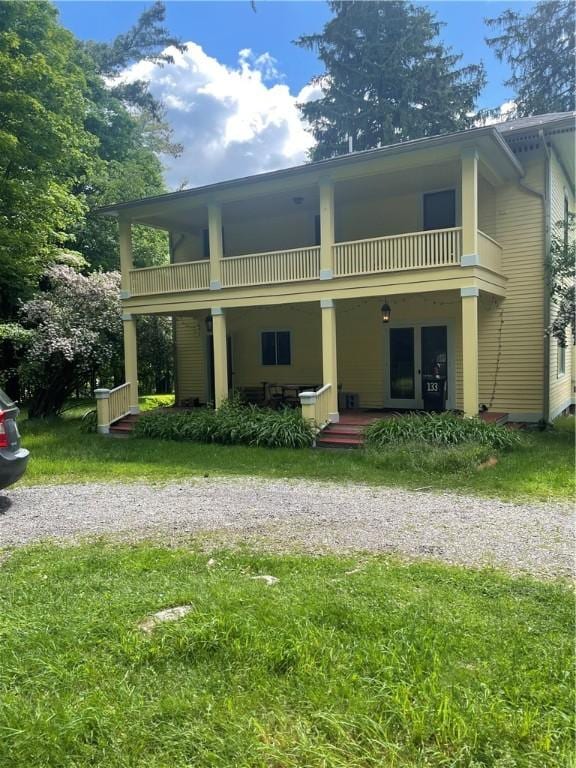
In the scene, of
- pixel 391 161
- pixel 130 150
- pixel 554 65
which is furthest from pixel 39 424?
pixel 554 65

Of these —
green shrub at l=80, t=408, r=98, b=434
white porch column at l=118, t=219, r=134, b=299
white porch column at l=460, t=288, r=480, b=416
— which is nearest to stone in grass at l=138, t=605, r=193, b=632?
white porch column at l=460, t=288, r=480, b=416

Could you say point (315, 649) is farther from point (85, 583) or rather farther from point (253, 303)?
point (253, 303)

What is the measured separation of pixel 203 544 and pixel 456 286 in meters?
7.65

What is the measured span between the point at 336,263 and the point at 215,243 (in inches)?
131

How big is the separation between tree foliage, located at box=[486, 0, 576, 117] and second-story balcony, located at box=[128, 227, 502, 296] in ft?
71.6

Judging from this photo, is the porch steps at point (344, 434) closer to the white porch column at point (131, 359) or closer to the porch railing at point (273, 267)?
the porch railing at point (273, 267)

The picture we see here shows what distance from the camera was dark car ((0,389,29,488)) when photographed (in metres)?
6.21

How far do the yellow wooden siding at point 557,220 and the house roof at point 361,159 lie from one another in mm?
1211

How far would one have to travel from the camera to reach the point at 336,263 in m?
11.9

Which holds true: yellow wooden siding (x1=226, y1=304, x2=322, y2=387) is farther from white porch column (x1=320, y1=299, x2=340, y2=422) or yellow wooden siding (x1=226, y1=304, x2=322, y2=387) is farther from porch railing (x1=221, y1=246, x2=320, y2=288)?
white porch column (x1=320, y1=299, x2=340, y2=422)

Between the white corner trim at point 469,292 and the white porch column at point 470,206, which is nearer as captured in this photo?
the white porch column at point 470,206

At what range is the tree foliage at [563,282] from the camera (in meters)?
10.8

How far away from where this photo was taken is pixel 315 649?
3.05 m

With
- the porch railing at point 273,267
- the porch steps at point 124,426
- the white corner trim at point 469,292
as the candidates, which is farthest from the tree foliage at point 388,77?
the porch steps at point 124,426
